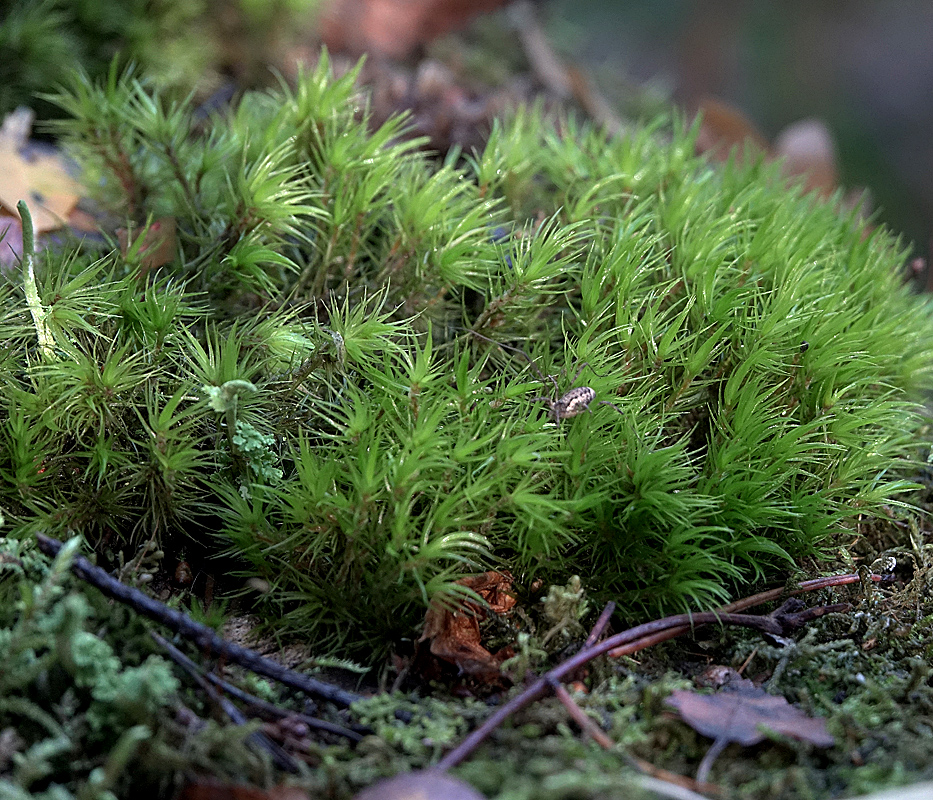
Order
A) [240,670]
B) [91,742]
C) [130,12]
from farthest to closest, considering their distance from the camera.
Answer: [130,12] → [240,670] → [91,742]

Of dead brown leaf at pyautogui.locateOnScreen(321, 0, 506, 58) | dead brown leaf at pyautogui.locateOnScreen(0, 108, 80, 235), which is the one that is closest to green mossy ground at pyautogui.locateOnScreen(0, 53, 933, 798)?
dead brown leaf at pyautogui.locateOnScreen(0, 108, 80, 235)

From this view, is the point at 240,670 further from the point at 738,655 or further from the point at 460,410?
the point at 738,655

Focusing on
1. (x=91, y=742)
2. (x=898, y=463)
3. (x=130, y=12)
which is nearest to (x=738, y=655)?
(x=898, y=463)

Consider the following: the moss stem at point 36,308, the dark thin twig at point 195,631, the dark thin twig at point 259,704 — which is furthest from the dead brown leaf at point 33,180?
the dark thin twig at point 259,704

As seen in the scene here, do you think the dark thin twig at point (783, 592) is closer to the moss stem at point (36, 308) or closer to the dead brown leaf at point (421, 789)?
the dead brown leaf at point (421, 789)

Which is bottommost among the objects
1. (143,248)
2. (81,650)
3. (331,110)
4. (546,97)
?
(81,650)

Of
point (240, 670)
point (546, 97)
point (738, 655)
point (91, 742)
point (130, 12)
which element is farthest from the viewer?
→ point (546, 97)

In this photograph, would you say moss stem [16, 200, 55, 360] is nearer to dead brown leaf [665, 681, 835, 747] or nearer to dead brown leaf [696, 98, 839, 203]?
dead brown leaf [665, 681, 835, 747]
